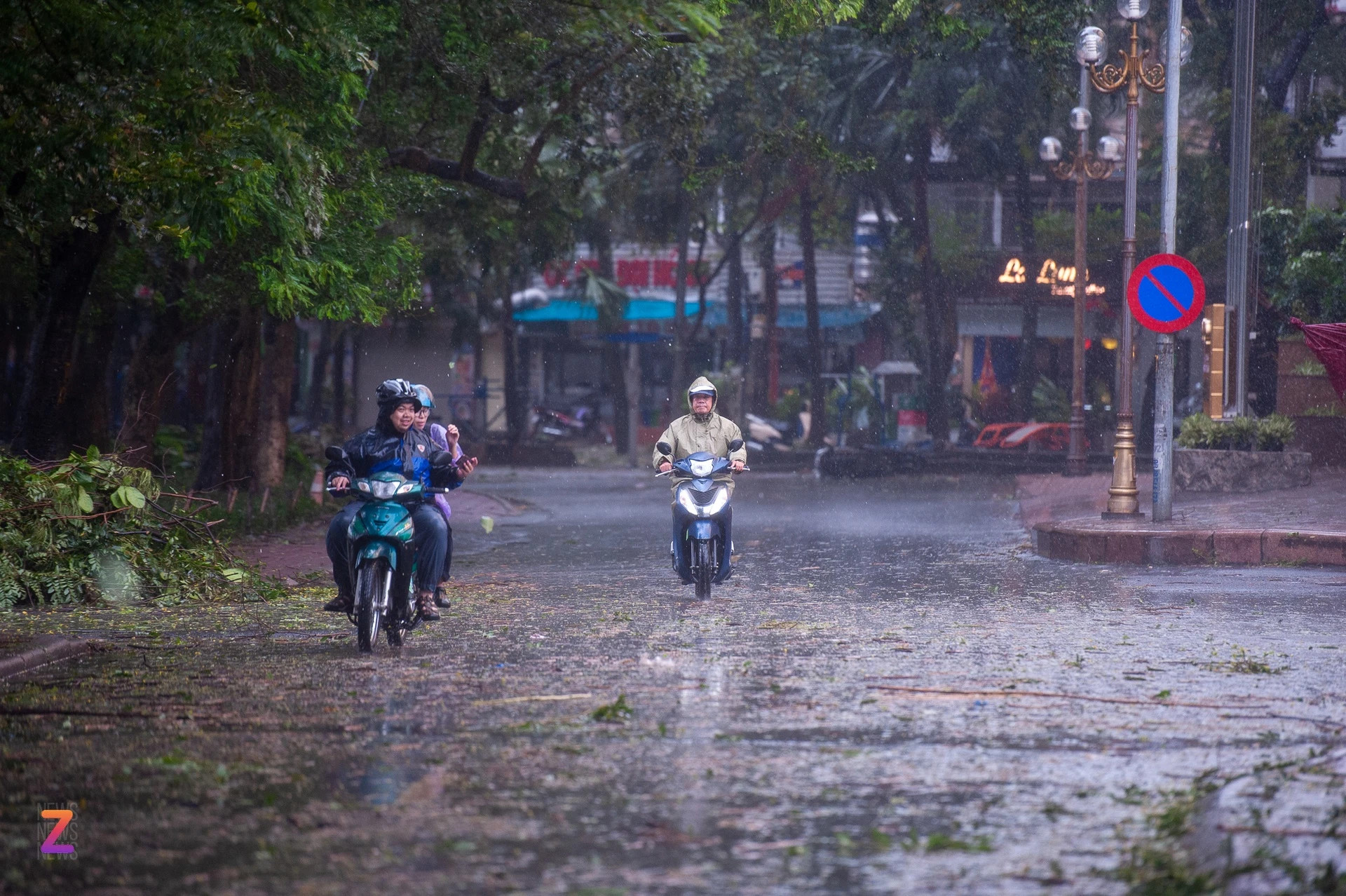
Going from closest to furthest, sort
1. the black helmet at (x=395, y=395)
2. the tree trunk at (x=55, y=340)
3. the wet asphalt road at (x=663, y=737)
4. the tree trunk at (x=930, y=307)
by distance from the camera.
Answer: the wet asphalt road at (x=663, y=737), the black helmet at (x=395, y=395), the tree trunk at (x=55, y=340), the tree trunk at (x=930, y=307)

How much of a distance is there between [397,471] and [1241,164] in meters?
16.9

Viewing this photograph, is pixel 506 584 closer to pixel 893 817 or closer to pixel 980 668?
pixel 980 668

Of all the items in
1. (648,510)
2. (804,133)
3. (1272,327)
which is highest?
(804,133)

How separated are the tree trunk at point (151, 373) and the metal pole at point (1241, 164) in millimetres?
14055

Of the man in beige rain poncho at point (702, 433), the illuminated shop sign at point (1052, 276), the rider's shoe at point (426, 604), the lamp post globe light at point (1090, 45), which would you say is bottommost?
the rider's shoe at point (426, 604)

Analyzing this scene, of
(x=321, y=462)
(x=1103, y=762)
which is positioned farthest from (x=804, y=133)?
(x=1103, y=762)

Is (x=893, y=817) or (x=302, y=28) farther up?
(x=302, y=28)

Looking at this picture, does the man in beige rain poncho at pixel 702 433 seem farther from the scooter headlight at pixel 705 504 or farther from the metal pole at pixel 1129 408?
the metal pole at pixel 1129 408

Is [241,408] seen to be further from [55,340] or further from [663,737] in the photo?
[663,737]

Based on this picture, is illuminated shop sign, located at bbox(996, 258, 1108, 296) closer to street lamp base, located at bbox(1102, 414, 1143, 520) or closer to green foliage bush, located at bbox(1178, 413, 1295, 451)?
green foliage bush, located at bbox(1178, 413, 1295, 451)

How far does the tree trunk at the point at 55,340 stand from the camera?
590 inches

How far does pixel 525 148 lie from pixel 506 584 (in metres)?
12.1

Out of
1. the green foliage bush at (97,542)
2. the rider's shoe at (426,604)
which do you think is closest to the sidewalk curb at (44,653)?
the rider's shoe at (426,604)

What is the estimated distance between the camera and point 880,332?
4988 centimetres
